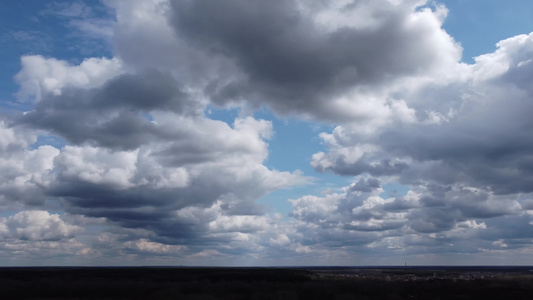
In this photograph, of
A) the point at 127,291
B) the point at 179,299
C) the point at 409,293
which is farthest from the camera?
the point at 127,291

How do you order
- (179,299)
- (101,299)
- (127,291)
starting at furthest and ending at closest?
(127,291), (101,299), (179,299)

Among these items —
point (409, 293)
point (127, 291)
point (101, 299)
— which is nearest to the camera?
point (101, 299)

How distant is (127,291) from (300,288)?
4490 cm

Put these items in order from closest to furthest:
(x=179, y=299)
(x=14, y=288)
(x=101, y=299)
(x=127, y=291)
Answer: (x=179, y=299) < (x=101, y=299) < (x=127, y=291) < (x=14, y=288)

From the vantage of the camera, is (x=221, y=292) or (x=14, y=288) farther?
(x=14, y=288)

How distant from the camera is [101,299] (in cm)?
10288

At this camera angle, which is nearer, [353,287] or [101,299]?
[101,299]

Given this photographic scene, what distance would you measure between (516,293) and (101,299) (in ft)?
317

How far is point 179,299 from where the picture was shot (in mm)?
96250

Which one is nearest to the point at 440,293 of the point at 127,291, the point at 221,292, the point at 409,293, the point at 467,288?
the point at 409,293

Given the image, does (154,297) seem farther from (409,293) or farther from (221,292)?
(409,293)

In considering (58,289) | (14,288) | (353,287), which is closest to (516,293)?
(353,287)

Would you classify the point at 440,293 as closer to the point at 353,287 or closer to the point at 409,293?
the point at 409,293

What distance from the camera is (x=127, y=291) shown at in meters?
119
